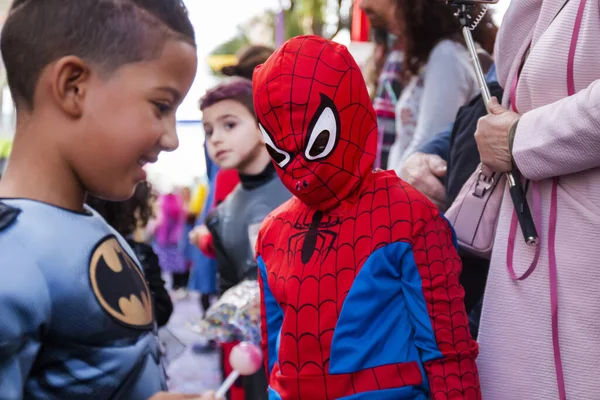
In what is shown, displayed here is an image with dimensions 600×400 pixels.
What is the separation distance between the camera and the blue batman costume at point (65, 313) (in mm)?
1093

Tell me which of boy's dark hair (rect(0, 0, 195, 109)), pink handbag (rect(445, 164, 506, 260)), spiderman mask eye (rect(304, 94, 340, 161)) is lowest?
pink handbag (rect(445, 164, 506, 260))

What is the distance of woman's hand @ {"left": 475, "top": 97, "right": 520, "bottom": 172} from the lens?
172 cm

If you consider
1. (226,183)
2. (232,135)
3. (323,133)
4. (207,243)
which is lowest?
(207,243)

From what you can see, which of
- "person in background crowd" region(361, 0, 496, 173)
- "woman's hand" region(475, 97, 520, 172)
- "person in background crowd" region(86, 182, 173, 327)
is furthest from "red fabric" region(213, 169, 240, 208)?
"woman's hand" region(475, 97, 520, 172)

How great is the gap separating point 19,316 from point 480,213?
1.17 meters

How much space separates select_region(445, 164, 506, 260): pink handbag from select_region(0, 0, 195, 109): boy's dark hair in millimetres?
948

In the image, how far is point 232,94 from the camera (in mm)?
3084

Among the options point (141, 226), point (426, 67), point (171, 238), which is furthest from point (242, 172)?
point (171, 238)

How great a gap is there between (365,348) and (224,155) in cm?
158

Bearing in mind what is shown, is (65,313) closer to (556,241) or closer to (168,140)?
(168,140)

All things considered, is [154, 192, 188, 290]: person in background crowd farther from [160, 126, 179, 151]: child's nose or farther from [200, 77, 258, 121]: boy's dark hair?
[160, 126, 179, 151]: child's nose

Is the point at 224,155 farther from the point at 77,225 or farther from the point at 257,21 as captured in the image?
the point at 257,21

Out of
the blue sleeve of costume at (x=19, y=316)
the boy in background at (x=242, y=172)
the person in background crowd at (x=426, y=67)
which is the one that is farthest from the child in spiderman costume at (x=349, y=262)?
the boy in background at (x=242, y=172)

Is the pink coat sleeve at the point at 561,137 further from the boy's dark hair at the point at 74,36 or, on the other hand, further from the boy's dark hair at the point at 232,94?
the boy's dark hair at the point at 232,94
